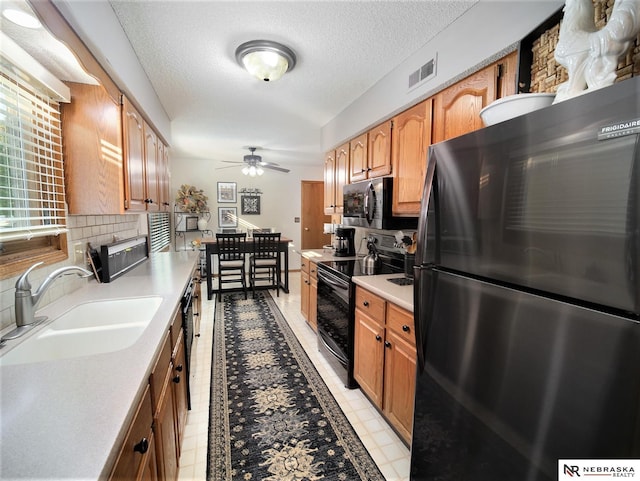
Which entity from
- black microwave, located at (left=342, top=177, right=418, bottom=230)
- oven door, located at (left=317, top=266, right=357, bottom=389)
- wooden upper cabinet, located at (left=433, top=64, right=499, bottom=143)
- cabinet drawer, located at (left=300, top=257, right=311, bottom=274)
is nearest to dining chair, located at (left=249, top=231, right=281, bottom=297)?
cabinet drawer, located at (left=300, top=257, right=311, bottom=274)

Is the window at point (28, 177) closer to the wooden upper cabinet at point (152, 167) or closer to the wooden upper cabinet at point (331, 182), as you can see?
the wooden upper cabinet at point (152, 167)

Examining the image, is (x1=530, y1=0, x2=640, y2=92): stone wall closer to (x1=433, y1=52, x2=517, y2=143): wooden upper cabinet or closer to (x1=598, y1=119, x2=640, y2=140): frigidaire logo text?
(x1=433, y1=52, x2=517, y2=143): wooden upper cabinet

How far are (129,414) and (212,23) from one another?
6.13 feet

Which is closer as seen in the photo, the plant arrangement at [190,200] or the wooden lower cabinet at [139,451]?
the wooden lower cabinet at [139,451]

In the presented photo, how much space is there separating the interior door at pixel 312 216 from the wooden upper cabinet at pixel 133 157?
4.43 m

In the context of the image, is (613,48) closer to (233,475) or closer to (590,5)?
(590,5)

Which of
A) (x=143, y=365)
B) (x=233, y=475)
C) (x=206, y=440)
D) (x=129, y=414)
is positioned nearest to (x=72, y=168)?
(x=143, y=365)

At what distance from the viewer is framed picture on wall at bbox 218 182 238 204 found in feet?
19.2

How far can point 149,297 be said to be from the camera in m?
1.65

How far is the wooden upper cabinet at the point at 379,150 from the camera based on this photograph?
2268 mm

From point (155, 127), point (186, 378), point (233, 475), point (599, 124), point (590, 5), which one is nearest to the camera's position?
point (599, 124)

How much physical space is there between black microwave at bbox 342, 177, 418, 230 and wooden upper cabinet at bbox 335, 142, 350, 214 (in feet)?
1.56

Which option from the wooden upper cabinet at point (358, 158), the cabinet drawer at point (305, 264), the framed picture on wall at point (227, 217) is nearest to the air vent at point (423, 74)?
the wooden upper cabinet at point (358, 158)

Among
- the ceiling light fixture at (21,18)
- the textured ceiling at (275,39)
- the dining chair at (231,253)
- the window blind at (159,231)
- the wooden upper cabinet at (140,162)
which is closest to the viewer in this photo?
the ceiling light fixture at (21,18)
